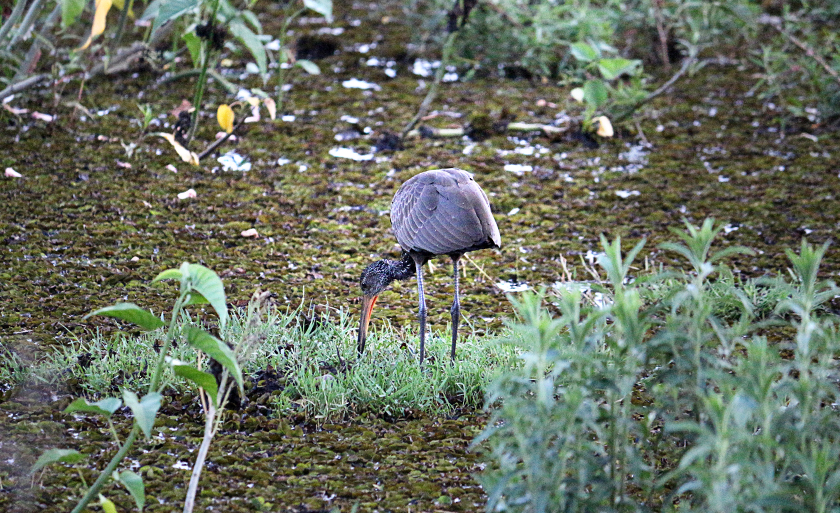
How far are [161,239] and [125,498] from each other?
6.57ft

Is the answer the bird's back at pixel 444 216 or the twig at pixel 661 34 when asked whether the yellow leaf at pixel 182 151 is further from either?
the twig at pixel 661 34

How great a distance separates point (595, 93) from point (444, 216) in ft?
7.99

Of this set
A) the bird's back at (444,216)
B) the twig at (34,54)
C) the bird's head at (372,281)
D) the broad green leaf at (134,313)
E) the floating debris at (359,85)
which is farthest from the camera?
the floating debris at (359,85)

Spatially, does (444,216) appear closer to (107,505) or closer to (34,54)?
(107,505)

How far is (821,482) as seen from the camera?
2018mm

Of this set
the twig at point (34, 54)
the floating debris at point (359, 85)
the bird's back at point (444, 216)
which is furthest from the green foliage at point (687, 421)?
the floating debris at point (359, 85)


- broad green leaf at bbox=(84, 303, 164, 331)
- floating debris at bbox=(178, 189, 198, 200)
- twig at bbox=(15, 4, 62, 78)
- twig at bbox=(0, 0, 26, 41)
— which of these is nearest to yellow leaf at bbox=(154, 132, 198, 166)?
floating debris at bbox=(178, 189, 198, 200)

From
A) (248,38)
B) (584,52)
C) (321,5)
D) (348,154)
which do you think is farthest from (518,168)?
(248,38)

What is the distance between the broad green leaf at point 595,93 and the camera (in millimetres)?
5434

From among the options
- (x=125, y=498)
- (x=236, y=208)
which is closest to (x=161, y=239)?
(x=236, y=208)

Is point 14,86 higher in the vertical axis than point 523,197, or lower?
higher

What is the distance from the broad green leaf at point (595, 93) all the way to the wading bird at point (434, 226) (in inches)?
82.5

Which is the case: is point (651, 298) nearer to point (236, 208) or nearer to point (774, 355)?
point (774, 355)

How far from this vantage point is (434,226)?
3.43 meters
